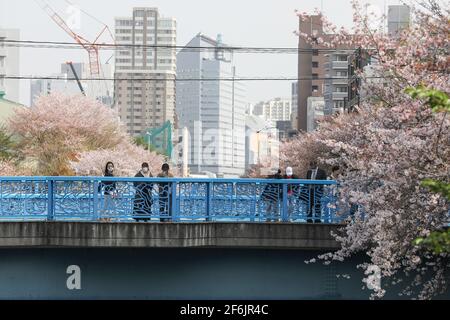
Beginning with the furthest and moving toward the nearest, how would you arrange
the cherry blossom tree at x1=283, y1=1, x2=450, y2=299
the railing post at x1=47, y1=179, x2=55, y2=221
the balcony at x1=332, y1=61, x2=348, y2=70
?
the balcony at x1=332, y1=61, x2=348, y2=70
the railing post at x1=47, y1=179, x2=55, y2=221
the cherry blossom tree at x1=283, y1=1, x2=450, y2=299

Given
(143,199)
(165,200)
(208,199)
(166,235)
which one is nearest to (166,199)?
(165,200)

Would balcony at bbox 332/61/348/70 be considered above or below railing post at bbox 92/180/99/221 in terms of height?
above

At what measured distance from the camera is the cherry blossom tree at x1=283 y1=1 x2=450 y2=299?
18.2m

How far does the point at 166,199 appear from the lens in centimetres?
2445

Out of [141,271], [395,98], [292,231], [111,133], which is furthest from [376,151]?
[111,133]

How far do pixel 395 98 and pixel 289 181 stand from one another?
4856 millimetres

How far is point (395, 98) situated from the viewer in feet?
65.9

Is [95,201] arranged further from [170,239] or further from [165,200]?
[170,239]

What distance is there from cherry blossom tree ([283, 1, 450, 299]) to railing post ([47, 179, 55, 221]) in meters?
6.43

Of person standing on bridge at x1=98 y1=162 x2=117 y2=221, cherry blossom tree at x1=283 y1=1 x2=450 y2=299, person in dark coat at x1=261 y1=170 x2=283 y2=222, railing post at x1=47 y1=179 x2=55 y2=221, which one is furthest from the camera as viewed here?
person in dark coat at x1=261 y1=170 x2=283 y2=222

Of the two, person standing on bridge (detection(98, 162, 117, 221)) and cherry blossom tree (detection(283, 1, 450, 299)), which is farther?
person standing on bridge (detection(98, 162, 117, 221))

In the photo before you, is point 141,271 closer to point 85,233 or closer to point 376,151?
point 85,233

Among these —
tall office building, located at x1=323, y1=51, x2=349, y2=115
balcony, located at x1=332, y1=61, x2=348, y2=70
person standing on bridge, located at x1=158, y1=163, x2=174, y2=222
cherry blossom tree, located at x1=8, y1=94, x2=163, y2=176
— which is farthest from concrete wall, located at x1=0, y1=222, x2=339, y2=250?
balcony, located at x1=332, y1=61, x2=348, y2=70

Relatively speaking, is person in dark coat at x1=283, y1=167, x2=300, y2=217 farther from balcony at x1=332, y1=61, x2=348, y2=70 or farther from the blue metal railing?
balcony at x1=332, y1=61, x2=348, y2=70
